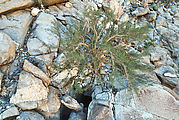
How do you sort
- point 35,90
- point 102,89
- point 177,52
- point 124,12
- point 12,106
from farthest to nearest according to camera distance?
point 124,12 → point 177,52 → point 102,89 → point 35,90 → point 12,106

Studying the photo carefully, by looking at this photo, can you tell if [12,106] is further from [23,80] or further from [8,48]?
[8,48]

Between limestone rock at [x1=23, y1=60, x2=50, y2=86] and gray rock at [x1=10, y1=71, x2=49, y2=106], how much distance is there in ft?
0.26

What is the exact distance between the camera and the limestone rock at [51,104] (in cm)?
242

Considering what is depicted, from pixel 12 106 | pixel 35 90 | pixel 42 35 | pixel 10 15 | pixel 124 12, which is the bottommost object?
pixel 12 106

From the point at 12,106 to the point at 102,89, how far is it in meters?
1.86

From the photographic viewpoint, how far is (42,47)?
2.98 metres

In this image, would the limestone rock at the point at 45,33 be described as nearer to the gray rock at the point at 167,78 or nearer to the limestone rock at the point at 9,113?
the limestone rock at the point at 9,113

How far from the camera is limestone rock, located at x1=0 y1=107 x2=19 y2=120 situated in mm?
2046

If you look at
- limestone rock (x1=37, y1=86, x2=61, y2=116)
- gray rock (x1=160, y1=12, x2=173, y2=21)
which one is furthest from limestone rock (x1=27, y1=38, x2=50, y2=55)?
gray rock (x1=160, y1=12, x2=173, y2=21)

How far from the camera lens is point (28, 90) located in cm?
231

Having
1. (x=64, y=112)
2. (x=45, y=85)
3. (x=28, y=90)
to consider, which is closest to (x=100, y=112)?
(x=64, y=112)

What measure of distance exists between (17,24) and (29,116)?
2.40 meters

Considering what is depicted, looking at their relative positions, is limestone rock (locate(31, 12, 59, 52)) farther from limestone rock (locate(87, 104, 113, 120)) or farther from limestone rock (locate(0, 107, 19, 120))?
limestone rock (locate(87, 104, 113, 120))

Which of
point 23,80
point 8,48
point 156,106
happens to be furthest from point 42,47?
point 156,106
